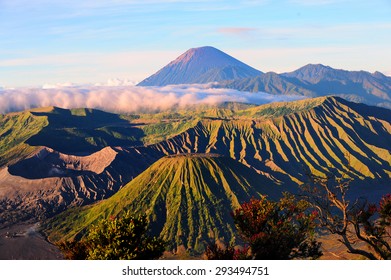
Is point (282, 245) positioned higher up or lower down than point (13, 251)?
higher up

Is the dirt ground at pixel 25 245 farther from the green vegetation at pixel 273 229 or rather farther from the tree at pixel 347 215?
the tree at pixel 347 215

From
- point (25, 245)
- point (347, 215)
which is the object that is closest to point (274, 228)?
point (347, 215)

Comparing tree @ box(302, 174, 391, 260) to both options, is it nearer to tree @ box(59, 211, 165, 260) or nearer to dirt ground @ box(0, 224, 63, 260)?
tree @ box(59, 211, 165, 260)

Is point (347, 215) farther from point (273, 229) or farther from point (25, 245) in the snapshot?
point (25, 245)
